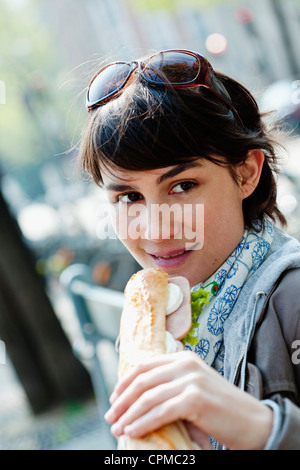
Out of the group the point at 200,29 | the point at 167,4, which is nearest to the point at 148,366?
the point at 167,4

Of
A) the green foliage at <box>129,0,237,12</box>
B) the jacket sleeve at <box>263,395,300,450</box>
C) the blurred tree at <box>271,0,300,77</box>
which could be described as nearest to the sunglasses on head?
the jacket sleeve at <box>263,395,300,450</box>

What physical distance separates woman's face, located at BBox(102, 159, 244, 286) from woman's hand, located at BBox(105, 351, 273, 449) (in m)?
0.57

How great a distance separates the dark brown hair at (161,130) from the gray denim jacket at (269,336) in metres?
0.43

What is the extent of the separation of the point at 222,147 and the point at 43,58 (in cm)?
2823

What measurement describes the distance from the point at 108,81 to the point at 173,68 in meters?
0.24

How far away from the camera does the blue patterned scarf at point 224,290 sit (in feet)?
5.49

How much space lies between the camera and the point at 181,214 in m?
1.66

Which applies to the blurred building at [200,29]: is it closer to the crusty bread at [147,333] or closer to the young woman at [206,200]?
the young woman at [206,200]

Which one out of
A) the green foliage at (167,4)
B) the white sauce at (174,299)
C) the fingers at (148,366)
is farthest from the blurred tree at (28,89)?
the fingers at (148,366)

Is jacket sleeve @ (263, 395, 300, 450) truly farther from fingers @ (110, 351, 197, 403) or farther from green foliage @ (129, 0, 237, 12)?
green foliage @ (129, 0, 237, 12)

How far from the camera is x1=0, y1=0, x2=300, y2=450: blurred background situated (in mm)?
3699

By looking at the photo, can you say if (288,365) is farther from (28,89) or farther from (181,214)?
(28,89)

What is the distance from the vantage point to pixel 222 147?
1.74 metres

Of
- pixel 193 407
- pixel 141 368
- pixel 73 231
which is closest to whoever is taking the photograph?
pixel 193 407
